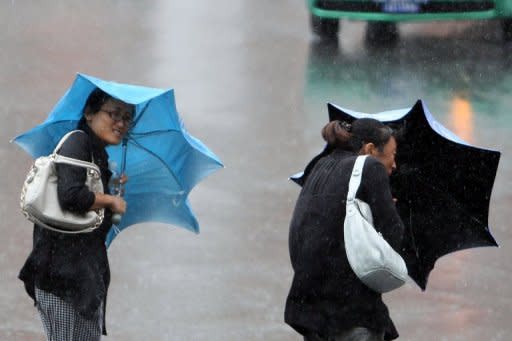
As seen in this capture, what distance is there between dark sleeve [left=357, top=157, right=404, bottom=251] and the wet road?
2.19 meters

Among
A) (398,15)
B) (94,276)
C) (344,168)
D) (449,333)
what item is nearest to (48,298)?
(94,276)

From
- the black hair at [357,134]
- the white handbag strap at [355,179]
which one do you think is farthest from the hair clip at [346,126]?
the white handbag strap at [355,179]

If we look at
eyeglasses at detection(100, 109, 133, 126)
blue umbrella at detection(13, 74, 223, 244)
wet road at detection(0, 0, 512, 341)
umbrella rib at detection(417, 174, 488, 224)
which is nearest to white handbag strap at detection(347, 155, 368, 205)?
umbrella rib at detection(417, 174, 488, 224)

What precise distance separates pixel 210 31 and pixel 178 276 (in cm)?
739

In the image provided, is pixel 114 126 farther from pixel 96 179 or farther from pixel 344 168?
pixel 344 168

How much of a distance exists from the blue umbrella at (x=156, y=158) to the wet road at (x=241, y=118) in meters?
1.35

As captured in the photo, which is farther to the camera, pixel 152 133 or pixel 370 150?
pixel 152 133

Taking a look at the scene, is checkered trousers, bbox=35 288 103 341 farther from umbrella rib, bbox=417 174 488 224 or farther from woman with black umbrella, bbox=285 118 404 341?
umbrella rib, bbox=417 174 488 224

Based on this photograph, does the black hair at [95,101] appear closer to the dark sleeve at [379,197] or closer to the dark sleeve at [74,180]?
the dark sleeve at [74,180]

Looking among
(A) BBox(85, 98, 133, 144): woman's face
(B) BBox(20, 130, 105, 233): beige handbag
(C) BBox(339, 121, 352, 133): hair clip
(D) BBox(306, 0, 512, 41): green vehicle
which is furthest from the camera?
(D) BBox(306, 0, 512, 41): green vehicle

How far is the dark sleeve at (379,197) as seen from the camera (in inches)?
171

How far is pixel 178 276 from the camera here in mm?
7219

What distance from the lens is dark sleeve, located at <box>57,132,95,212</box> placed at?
4.48 metres

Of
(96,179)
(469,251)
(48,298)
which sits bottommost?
(469,251)
